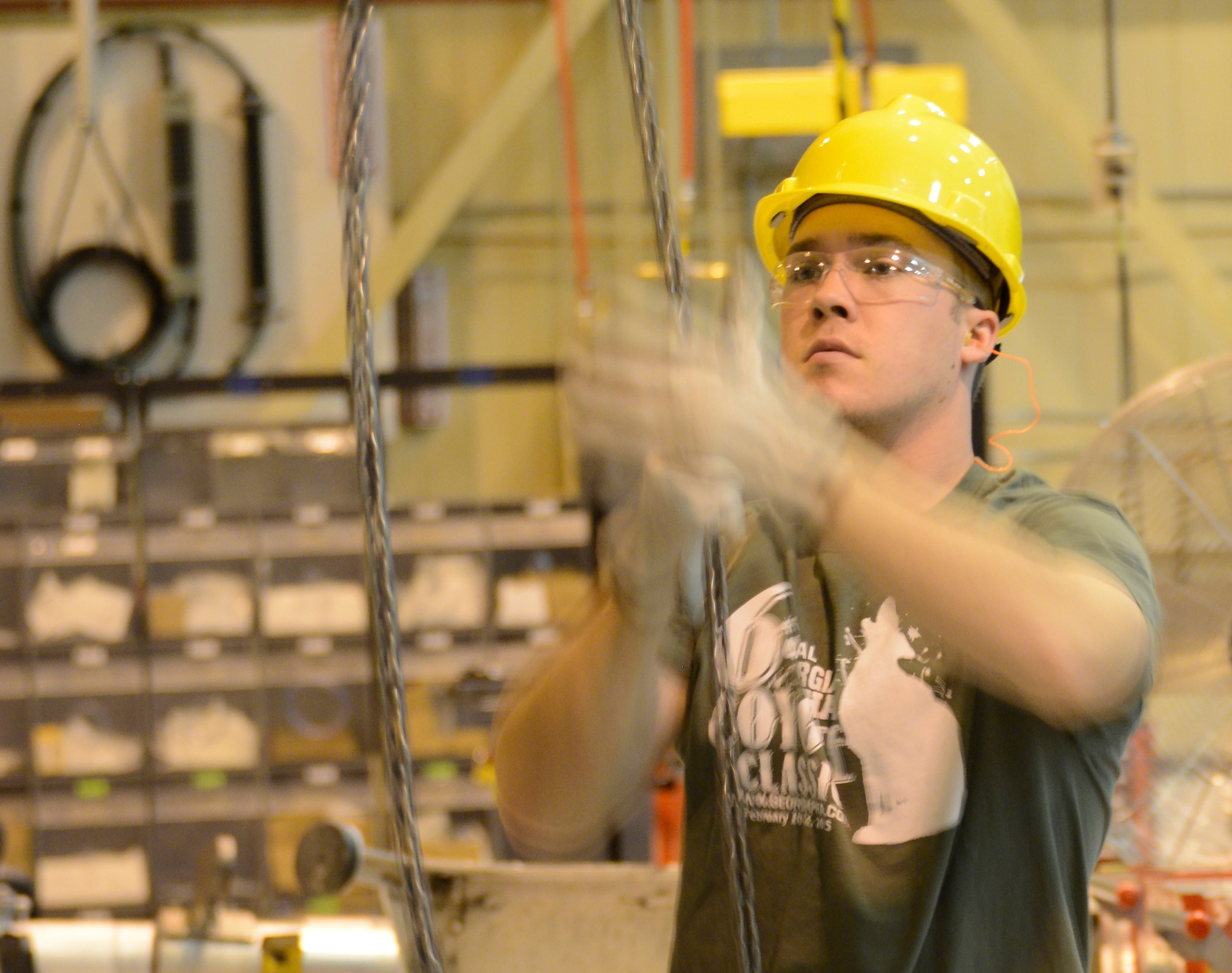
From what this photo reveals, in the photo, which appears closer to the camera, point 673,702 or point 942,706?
point 942,706

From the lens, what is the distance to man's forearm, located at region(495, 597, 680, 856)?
1.08 metres

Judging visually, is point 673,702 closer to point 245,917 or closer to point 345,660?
point 245,917

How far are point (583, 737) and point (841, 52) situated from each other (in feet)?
4.02

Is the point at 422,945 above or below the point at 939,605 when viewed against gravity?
below

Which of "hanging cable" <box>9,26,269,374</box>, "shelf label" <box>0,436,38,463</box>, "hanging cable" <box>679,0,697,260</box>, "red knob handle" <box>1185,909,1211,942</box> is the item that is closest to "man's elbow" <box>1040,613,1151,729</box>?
"red knob handle" <box>1185,909,1211,942</box>

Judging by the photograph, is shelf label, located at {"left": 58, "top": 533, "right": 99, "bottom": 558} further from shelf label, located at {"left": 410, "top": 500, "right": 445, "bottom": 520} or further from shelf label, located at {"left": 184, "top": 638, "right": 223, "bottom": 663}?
shelf label, located at {"left": 410, "top": 500, "right": 445, "bottom": 520}

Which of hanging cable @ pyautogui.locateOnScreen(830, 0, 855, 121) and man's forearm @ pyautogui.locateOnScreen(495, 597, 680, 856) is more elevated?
hanging cable @ pyautogui.locateOnScreen(830, 0, 855, 121)

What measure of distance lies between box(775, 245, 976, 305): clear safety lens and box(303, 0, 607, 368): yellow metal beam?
5.46 meters

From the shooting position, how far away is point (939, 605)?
0.92m

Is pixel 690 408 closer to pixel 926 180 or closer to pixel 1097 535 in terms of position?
pixel 1097 535

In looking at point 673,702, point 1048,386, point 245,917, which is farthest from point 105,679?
point 1048,386

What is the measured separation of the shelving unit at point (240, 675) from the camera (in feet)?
15.5

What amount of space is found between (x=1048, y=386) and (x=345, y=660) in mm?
4402

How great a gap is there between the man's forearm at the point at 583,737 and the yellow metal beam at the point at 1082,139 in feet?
18.8
